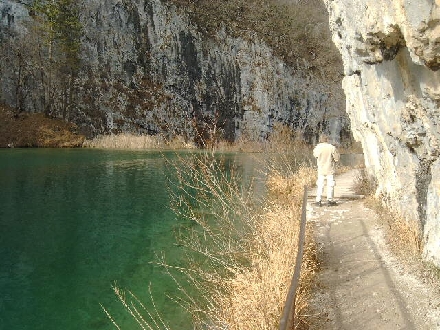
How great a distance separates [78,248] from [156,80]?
127 feet

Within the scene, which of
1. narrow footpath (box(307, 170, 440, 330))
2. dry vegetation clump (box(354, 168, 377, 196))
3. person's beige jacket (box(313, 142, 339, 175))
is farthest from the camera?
dry vegetation clump (box(354, 168, 377, 196))

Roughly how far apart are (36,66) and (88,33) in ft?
21.3

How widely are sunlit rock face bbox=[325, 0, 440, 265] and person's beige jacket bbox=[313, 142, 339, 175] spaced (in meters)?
1.51

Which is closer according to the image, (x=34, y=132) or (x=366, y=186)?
(x=366, y=186)

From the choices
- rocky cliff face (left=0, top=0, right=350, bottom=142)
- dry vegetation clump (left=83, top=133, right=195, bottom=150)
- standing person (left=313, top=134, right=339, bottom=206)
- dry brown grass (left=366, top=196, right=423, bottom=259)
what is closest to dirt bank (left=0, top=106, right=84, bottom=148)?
dry vegetation clump (left=83, top=133, right=195, bottom=150)

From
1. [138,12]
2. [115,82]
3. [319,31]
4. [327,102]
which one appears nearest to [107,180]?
[115,82]

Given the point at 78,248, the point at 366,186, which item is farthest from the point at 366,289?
the point at 366,186

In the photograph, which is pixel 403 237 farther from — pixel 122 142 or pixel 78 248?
pixel 122 142

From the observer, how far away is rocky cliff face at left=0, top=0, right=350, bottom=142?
40031mm

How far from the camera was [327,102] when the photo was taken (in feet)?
187

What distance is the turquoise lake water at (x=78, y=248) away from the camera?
6250mm

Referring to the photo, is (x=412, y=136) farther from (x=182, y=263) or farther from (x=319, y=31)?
(x=319, y=31)

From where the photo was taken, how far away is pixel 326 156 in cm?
1066

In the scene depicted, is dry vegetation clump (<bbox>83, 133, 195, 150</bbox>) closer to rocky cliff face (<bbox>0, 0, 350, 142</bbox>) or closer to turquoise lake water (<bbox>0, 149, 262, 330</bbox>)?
rocky cliff face (<bbox>0, 0, 350, 142</bbox>)
